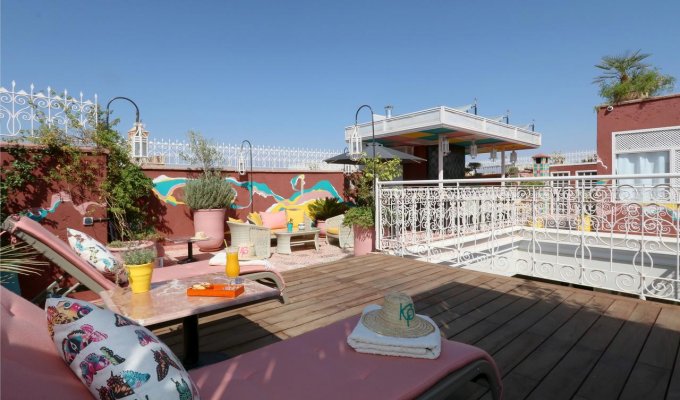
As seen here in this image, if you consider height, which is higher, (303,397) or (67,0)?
(67,0)

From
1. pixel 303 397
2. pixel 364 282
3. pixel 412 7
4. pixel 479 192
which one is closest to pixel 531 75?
pixel 412 7

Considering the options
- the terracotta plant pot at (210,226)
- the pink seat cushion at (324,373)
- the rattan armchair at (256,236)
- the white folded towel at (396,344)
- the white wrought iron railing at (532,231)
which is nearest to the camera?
the pink seat cushion at (324,373)

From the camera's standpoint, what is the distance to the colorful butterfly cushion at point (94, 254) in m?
3.09

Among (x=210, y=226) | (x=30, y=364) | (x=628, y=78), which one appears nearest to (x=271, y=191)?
(x=210, y=226)

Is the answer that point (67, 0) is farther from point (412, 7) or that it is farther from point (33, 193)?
point (412, 7)

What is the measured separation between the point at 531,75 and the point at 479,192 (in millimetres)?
7788

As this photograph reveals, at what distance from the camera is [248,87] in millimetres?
11523

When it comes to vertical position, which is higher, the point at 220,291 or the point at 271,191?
the point at 271,191

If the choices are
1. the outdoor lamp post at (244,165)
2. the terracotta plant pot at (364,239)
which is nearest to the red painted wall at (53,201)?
the outdoor lamp post at (244,165)

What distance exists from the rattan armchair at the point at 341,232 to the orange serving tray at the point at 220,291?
5146 mm

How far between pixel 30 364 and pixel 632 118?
40.0 ft

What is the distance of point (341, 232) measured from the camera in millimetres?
7594

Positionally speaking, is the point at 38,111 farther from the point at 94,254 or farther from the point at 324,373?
the point at 324,373

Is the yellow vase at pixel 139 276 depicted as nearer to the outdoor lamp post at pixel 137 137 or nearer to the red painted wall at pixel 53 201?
the red painted wall at pixel 53 201
